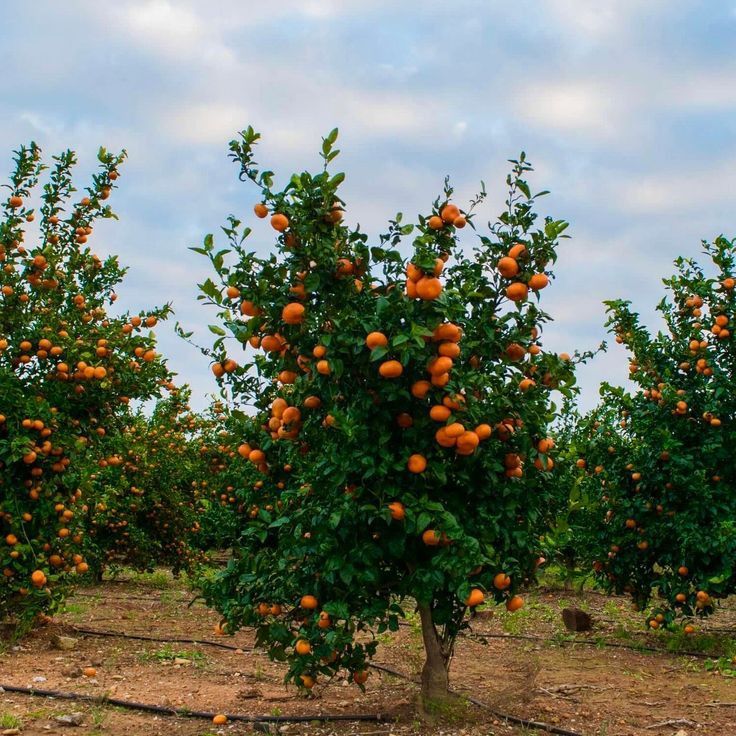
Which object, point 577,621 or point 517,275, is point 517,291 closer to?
point 517,275

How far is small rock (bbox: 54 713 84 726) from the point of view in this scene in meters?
5.12

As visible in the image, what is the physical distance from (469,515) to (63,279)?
18.0 ft

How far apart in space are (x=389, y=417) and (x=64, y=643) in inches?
195

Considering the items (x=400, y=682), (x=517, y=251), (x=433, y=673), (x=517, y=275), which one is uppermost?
(x=517, y=251)

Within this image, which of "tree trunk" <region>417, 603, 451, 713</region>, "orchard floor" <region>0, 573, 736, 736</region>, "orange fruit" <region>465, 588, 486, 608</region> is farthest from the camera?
"orchard floor" <region>0, 573, 736, 736</region>

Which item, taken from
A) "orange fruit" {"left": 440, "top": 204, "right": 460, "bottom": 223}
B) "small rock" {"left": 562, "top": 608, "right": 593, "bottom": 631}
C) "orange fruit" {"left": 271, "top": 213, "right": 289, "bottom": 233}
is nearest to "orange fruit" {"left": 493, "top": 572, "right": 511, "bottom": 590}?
"orange fruit" {"left": 440, "top": 204, "right": 460, "bottom": 223}

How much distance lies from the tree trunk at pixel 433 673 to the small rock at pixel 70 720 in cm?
213

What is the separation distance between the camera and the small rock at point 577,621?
914cm

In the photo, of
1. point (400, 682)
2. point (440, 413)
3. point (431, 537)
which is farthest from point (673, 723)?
point (440, 413)

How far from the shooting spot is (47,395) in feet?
24.4

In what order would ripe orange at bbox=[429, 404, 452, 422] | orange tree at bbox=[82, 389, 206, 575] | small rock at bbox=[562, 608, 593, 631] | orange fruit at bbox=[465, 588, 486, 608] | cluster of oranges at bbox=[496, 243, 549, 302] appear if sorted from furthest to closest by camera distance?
orange tree at bbox=[82, 389, 206, 575] → small rock at bbox=[562, 608, 593, 631] → cluster of oranges at bbox=[496, 243, 549, 302] → orange fruit at bbox=[465, 588, 486, 608] → ripe orange at bbox=[429, 404, 452, 422]

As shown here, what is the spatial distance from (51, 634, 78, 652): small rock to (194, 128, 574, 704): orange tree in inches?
133

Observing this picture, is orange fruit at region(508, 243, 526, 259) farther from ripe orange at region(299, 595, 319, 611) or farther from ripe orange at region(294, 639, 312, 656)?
ripe orange at region(294, 639, 312, 656)

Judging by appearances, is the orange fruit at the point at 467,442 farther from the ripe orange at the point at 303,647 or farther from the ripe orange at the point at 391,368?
the ripe orange at the point at 303,647
